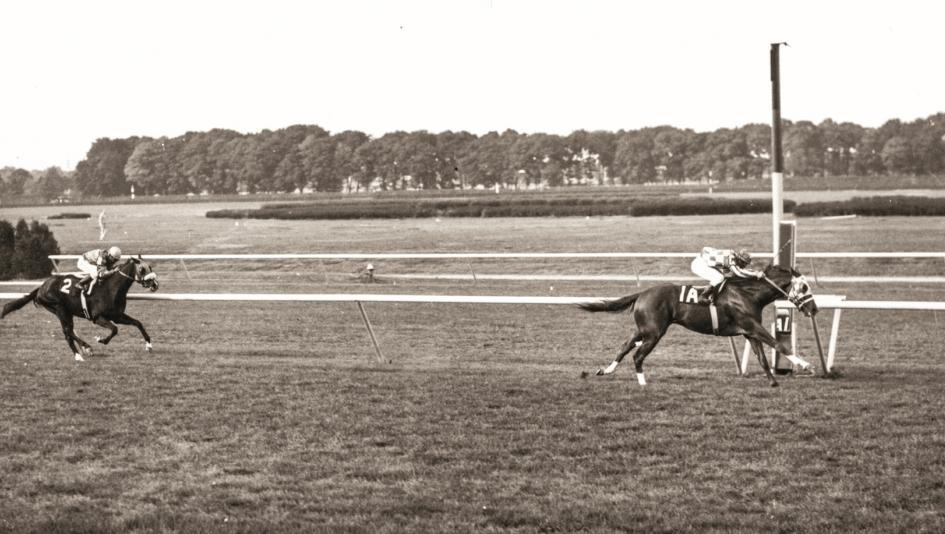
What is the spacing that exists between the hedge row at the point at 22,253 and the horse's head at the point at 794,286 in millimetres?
19925

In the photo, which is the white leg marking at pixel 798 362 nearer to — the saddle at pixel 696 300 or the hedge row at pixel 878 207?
the saddle at pixel 696 300

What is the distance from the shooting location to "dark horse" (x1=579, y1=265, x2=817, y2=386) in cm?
843

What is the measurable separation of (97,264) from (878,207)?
26120 mm

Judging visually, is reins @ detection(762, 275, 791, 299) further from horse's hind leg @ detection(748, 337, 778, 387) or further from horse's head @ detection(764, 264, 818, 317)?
horse's hind leg @ detection(748, 337, 778, 387)

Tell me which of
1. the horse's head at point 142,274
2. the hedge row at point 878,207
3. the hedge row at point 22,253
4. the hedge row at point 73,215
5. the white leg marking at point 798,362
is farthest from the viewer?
the hedge row at point 73,215

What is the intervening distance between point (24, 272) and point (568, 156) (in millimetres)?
28863

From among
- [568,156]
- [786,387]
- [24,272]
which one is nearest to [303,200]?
[568,156]

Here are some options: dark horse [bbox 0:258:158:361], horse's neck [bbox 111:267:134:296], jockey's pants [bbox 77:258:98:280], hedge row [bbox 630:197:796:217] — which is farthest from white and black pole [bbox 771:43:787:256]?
hedge row [bbox 630:197:796:217]

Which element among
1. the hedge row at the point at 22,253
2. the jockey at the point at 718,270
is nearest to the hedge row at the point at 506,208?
the hedge row at the point at 22,253

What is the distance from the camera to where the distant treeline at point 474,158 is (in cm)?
3312

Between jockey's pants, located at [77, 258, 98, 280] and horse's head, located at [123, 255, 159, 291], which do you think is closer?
horse's head, located at [123, 255, 159, 291]

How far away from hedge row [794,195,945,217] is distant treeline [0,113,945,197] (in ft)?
18.0

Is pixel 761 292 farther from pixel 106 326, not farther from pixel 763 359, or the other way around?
pixel 106 326

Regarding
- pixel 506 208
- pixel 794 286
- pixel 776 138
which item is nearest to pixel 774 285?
pixel 794 286
